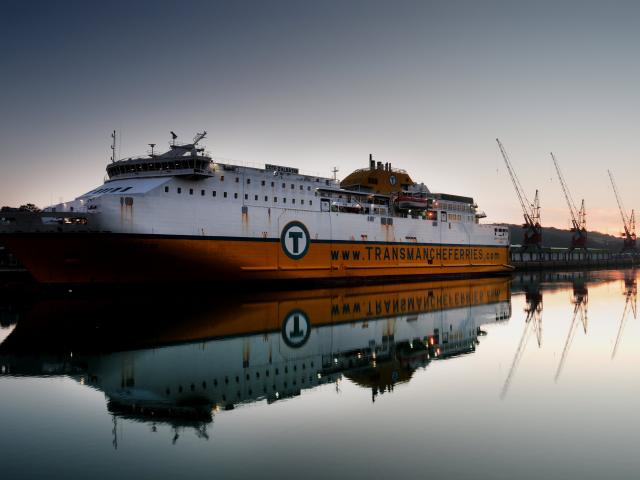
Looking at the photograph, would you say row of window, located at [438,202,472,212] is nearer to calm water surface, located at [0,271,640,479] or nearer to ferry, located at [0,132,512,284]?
ferry, located at [0,132,512,284]

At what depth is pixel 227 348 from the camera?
1472 cm

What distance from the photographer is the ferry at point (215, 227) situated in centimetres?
2538

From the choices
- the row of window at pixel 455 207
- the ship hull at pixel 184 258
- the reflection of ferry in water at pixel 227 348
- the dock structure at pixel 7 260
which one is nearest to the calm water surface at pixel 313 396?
the reflection of ferry in water at pixel 227 348

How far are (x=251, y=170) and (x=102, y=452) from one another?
25212mm

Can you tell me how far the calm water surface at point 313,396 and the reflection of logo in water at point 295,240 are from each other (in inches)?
451

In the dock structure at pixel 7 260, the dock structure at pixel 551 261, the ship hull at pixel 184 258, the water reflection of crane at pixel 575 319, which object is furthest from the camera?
the dock structure at pixel 551 261

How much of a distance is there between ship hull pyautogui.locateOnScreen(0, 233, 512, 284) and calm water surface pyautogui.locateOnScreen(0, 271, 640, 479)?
487 centimetres

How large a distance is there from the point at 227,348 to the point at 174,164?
670 inches

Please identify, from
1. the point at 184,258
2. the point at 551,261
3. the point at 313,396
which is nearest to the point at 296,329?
the point at 313,396

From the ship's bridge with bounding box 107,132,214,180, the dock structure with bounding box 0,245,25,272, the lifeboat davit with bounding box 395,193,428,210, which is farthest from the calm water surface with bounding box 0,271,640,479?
the dock structure with bounding box 0,245,25,272

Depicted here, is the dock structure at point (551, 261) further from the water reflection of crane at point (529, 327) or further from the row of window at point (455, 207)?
the water reflection of crane at point (529, 327)

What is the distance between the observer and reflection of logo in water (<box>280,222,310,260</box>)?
3228cm

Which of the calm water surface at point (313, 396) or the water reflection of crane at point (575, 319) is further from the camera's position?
the water reflection of crane at point (575, 319)

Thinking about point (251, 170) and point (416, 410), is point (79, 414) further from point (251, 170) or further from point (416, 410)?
point (251, 170)
